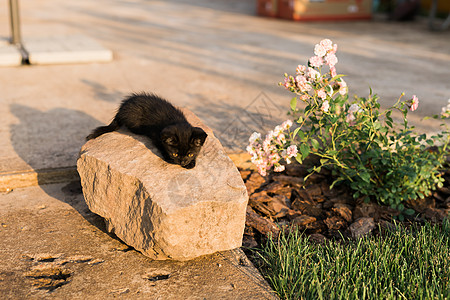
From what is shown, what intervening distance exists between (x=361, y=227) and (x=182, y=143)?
1307mm

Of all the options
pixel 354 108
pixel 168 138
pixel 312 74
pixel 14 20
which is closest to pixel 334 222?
pixel 354 108

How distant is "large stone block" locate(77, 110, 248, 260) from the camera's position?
8.18 feet

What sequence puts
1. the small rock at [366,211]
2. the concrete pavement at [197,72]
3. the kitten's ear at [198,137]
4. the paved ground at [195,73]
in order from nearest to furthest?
the kitten's ear at [198,137] < the small rock at [366,211] < the paved ground at [195,73] < the concrete pavement at [197,72]

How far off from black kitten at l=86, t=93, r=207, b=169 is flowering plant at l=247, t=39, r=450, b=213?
0.42 m

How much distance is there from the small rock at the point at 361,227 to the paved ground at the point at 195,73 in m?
1.14

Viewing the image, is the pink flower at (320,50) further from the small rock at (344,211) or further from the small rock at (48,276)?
the small rock at (48,276)

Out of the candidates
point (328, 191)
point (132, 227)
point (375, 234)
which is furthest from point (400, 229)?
point (132, 227)

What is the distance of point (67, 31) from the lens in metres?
8.84

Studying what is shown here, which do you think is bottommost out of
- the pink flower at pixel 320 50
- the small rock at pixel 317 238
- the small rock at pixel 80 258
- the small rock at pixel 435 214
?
the small rock at pixel 317 238

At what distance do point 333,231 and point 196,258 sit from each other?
3.30 feet

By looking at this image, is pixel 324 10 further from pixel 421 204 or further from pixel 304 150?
pixel 304 150

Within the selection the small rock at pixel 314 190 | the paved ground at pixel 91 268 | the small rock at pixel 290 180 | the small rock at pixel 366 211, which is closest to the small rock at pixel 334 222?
the small rock at pixel 366 211

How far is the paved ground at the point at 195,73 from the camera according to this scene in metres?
4.15

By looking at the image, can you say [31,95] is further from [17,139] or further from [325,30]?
[325,30]
